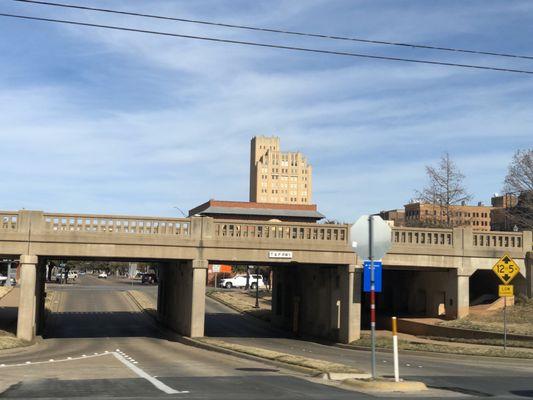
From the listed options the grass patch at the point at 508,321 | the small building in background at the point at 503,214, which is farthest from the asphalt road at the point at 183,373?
the small building in background at the point at 503,214

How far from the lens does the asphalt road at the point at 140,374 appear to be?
1212cm

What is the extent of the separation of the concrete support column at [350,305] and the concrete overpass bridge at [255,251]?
2.0 inches

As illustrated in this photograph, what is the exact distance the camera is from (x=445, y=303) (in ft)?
117

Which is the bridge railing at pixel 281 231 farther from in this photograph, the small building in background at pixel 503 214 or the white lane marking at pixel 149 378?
the small building in background at pixel 503 214

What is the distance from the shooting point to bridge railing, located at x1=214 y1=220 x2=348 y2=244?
33156 mm

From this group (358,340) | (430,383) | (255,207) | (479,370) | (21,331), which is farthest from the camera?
(255,207)

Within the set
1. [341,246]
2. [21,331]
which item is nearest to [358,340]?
[341,246]

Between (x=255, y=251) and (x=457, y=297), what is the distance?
36.1ft

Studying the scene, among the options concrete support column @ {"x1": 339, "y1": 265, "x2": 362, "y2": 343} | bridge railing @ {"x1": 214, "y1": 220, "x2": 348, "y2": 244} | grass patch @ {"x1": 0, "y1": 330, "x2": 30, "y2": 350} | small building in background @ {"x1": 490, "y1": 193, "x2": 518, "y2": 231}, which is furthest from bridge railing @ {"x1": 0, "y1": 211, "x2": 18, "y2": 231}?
small building in background @ {"x1": 490, "y1": 193, "x2": 518, "y2": 231}

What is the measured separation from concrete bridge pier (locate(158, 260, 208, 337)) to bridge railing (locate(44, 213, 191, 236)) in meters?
1.95

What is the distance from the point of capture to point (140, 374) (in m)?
16.3

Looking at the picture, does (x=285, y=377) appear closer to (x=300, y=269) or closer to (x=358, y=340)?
(x=358, y=340)

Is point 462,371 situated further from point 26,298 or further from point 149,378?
point 26,298

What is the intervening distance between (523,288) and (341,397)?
2702cm
